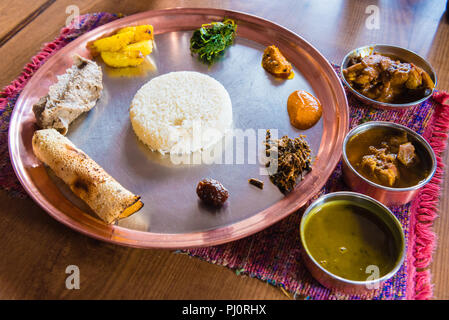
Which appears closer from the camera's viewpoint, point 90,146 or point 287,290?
point 287,290

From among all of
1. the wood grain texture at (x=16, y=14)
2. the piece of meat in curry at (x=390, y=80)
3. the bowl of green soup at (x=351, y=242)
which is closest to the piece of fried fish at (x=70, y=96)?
the wood grain texture at (x=16, y=14)

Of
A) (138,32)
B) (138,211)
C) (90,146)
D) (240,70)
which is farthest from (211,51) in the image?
(138,211)

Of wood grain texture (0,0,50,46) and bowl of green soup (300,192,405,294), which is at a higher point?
wood grain texture (0,0,50,46)

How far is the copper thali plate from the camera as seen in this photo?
159 cm

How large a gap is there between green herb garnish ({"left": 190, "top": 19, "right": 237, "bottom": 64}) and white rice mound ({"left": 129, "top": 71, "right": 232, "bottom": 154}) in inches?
10.9

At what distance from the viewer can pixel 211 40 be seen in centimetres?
231

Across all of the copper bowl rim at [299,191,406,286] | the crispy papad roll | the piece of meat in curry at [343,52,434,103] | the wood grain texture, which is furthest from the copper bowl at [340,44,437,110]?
the wood grain texture

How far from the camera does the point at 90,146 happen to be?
193 cm

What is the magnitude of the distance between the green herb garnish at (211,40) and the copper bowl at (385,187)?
1.07m

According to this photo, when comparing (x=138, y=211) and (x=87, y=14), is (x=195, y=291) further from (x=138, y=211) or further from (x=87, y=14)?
(x=87, y=14)

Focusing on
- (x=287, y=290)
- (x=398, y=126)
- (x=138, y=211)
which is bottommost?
(x=287, y=290)

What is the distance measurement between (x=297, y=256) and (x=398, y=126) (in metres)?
0.79

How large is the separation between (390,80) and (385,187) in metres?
0.75

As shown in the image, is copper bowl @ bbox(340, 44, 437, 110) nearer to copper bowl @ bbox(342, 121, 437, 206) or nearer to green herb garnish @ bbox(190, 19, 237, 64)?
copper bowl @ bbox(342, 121, 437, 206)
